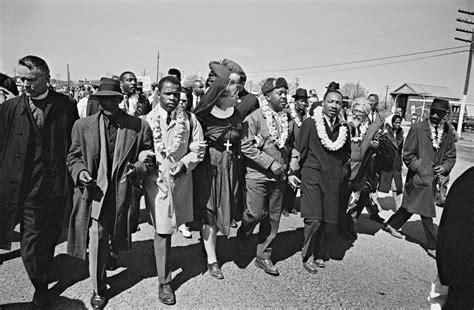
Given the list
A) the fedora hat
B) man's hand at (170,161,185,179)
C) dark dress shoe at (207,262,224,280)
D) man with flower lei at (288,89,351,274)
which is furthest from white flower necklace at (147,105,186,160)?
man with flower lei at (288,89,351,274)

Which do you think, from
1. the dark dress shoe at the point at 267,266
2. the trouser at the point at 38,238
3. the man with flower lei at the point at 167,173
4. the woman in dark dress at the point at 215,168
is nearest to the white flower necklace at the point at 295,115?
the woman in dark dress at the point at 215,168

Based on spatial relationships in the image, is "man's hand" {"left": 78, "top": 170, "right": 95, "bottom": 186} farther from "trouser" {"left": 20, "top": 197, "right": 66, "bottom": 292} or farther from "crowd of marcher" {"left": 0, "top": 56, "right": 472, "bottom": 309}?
"trouser" {"left": 20, "top": 197, "right": 66, "bottom": 292}

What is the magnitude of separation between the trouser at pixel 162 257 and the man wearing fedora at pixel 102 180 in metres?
0.34

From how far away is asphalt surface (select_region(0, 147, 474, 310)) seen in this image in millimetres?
3555

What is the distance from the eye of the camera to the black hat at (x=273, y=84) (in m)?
4.43

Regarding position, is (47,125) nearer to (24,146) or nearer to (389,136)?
(24,146)

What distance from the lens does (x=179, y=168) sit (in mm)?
3605

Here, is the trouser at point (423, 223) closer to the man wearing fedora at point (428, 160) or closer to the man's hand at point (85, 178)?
the man wearing fedora at point (428, 160)

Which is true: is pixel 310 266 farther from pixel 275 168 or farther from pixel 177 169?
pixel 177 169

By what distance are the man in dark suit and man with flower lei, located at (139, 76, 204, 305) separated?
0.92 meters

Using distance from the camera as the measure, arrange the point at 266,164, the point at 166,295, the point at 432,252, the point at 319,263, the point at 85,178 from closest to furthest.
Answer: the point at 85,178, the point at 166,295, the point at 266,164, the point at 319,263, the point at 432,252

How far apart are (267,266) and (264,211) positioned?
0.67m

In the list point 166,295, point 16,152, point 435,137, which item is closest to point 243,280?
point 166,295

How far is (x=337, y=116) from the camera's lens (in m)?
4.73
